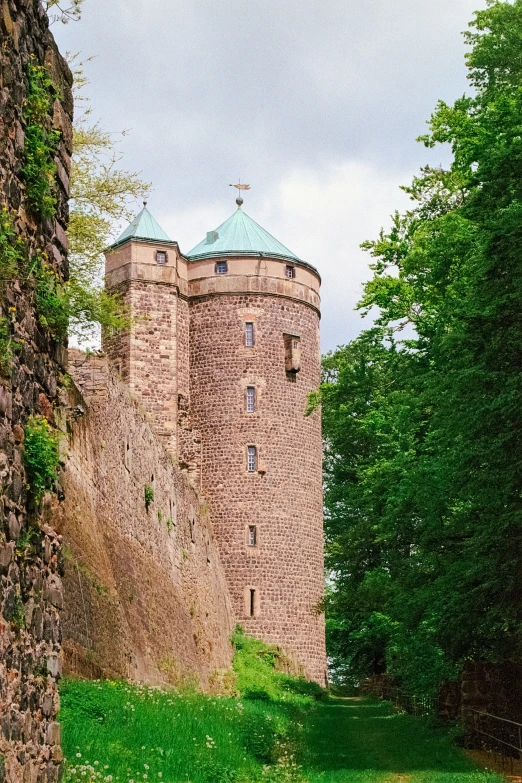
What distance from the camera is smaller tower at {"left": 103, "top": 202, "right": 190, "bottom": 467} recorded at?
38.6 meters

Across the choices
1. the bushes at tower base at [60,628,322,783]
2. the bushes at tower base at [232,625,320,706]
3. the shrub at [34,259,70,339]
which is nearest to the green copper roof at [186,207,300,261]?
the bushes at tower base at [232,625,320,706]

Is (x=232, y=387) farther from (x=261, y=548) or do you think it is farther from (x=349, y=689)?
(x=349, y=689)

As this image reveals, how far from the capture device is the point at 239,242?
138ft

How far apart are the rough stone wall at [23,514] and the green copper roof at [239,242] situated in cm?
3323

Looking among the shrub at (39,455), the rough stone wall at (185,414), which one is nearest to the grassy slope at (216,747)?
the shrub at (39,455)

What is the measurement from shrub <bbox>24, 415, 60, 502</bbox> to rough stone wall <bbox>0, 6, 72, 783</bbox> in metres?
0.09

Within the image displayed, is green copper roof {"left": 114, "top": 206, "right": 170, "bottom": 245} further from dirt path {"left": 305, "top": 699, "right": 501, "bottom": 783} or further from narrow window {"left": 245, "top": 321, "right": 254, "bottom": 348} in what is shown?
dirt path {"left": 305, "top": 699, "right": 501, "bottom": 783}

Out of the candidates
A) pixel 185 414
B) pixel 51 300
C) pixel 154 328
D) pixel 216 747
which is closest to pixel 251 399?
pixel 185 414

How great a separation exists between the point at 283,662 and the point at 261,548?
389 cm

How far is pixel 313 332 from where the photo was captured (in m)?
42.0

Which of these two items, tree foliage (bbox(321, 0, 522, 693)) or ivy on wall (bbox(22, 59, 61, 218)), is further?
tree foliage (bbox(321, 0, 522, 693))

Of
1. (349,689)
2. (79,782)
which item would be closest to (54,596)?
(79,782)

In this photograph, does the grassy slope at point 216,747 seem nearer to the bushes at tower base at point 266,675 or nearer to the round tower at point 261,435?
the bushes at tower base at point 266,675

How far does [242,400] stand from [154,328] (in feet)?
13.1
